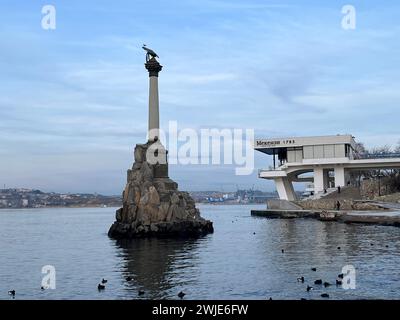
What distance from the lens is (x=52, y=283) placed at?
29531 millimetres

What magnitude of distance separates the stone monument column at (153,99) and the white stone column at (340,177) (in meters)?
45.1

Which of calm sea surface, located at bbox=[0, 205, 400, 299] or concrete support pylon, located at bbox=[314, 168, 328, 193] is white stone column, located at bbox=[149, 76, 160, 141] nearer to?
calm sea surface, located at bbox=[0, 205, 400, 299]

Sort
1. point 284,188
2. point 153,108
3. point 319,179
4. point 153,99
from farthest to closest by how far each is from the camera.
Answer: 1. point 284,188
2. point 319,179
3. point 153,99
4. point 153,108

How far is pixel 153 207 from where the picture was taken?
5828 cm

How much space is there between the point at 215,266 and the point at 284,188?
70.6 metres

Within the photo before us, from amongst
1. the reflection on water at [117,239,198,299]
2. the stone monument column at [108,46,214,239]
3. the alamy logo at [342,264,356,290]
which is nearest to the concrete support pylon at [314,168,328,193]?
the stone monument column at [108,46,214,239]

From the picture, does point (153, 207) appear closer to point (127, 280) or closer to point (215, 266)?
point (215, 266)

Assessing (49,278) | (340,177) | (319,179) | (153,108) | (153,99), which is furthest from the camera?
(319,179)

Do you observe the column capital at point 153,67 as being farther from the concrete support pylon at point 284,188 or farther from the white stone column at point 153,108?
the concrete support pylon at point 284,188

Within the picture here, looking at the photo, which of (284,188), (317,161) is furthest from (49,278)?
(284,188)

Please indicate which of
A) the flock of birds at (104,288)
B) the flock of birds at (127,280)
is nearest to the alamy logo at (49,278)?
the flock of birds at (104,288)

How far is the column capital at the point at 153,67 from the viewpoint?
62969 millimetres
